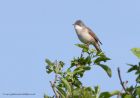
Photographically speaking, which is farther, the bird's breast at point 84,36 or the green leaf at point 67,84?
the bird's breast at point 84,36

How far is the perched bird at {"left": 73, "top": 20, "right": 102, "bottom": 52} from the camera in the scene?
18688 mm

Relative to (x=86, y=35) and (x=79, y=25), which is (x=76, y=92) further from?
(x=79, y=25)

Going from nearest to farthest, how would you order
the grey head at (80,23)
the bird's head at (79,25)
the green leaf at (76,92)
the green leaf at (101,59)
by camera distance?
the green leaf at (76,92), the green leaf at (101,59), the bird's head at (79,25), the grey head at (80,23)

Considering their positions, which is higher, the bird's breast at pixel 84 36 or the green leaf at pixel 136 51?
the bird's breast at pixel 84 36

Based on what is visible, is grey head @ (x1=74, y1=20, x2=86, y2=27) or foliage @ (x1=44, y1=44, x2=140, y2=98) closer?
foliage @ (x1=44, y1=44, x2=140, y2=98)

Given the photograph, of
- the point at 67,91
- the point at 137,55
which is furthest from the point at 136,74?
the point at 67,91

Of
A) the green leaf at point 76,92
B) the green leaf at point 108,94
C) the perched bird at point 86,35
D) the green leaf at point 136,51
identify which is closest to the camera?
the green leaf at point 108,94

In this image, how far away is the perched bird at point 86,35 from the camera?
18.7m

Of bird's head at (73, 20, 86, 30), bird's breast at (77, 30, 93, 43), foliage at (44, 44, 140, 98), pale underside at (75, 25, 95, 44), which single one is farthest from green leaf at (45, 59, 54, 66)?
bird's head at (73, 20, 86, 30)

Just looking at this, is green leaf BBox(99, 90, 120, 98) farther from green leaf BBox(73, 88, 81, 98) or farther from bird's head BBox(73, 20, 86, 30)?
bird's head BBox(73, 20, 86, 30)

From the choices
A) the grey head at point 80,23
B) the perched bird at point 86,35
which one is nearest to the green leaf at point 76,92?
the perched bird at point 86,35

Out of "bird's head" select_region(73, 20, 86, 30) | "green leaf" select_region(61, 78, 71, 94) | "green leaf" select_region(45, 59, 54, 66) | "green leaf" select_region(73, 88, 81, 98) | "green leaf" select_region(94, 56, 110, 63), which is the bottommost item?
"green leaf" select_region(73, 88, 81, 98)

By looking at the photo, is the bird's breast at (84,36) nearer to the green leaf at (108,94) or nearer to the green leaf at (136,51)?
the green leaf at (136,51)

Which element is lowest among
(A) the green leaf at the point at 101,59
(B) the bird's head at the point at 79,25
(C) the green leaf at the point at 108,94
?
(C) the green leaf at the point at 108,94
